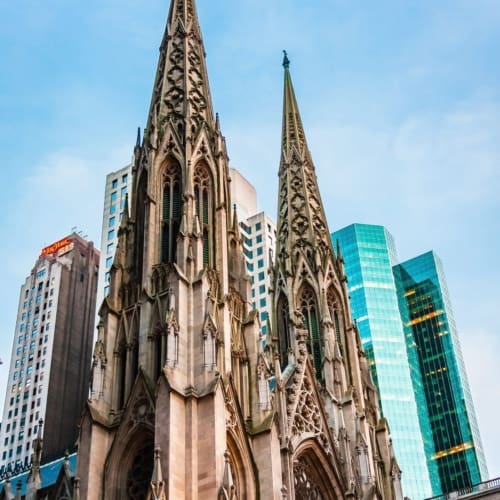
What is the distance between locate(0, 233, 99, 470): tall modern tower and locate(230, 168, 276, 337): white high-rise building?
786 inches

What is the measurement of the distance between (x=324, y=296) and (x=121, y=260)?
49.9 feet

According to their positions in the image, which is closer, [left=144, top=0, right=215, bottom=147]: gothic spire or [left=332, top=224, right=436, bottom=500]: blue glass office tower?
[left=144, top=0, right=215, bottom=147]: gothic spire

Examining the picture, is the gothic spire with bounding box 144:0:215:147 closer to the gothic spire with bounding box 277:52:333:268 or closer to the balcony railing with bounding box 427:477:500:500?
the gothic spire with bounding box 277:52:333:268

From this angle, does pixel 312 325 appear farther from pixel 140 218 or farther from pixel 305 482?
pixel 140 218

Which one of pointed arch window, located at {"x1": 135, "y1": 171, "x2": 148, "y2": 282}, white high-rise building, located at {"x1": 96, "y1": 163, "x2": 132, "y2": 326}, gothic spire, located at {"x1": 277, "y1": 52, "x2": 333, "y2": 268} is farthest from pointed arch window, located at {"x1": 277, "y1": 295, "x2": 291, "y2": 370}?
white high-rise building, located at {"x1": 96, "y1": 163, "x2": 132, "y2": 326}

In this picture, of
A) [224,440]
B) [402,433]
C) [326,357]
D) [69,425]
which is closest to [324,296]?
[326,357]

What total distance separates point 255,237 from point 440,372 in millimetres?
34891

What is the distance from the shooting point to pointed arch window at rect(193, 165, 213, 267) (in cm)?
3931

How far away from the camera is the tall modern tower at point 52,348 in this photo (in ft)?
291

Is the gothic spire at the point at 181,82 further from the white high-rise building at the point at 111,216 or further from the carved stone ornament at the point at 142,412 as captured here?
the white high-rise building at the point at 111,216

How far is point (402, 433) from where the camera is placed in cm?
9525

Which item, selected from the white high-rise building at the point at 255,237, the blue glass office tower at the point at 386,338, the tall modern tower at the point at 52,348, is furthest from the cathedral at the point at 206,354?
the blue glass office tower at the point at 386,338

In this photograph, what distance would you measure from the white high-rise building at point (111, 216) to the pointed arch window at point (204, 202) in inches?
2041

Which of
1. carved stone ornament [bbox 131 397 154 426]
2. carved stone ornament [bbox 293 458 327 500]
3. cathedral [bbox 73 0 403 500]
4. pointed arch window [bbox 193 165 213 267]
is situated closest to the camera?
cathedral [bbox 73 0 403 500]
